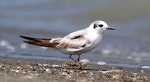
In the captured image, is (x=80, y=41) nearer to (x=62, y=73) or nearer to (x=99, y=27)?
(x=99, y=27)

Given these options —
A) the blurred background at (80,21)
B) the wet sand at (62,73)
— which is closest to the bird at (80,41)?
the wet sand at (62,73)

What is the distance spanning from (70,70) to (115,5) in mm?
13597

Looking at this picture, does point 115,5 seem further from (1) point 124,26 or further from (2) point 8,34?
(2) point 8,34

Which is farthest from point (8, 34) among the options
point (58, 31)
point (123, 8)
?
point (123, 8)

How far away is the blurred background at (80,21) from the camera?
610 inches

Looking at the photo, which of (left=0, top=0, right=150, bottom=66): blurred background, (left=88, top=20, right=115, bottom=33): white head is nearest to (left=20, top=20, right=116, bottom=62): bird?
(left=88, top=20, right=115, bottom=33): white head

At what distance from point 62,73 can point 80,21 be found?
489 inches

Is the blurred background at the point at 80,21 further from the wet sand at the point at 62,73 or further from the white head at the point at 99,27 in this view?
the white head at the point at 99,27

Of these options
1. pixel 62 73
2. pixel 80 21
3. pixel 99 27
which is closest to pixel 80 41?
pixel 99 27

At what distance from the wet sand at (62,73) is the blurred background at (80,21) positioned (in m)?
3.32

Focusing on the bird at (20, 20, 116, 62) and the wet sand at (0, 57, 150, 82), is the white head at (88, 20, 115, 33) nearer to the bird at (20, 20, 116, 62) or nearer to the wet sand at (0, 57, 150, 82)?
the bird at (20, 20, 116, 62)

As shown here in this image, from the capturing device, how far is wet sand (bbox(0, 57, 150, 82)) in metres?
8.08

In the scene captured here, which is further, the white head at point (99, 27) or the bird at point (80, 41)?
the white head at point (99, 27)

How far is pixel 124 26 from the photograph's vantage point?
797 inches
